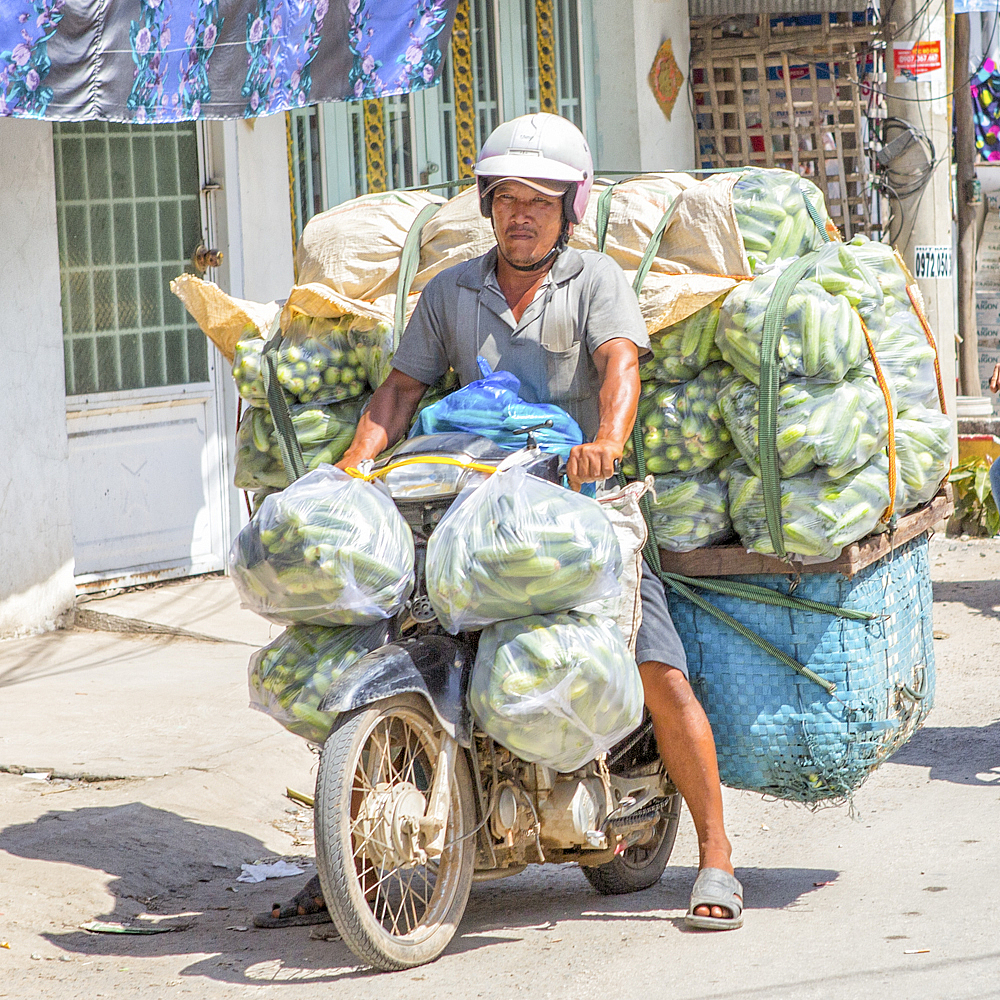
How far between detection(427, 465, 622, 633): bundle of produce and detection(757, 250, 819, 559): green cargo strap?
58cm

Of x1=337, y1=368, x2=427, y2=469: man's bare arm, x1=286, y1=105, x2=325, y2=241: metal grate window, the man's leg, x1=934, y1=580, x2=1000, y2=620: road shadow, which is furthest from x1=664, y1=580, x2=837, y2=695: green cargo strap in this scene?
x1=286, y1=105, x2=325, y2=241: metal grate window

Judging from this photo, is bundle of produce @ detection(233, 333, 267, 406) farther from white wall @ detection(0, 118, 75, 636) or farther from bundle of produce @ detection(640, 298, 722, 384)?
white wall @ detection(0, 118, 75, 636)

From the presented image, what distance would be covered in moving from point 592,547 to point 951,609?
5.30m

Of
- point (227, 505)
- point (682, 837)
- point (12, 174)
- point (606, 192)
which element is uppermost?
point (12, 174)

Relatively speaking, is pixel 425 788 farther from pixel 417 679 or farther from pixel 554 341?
pixel 554 341

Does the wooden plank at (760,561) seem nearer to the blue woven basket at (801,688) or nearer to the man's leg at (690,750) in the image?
the blue woven basket at (801,688)

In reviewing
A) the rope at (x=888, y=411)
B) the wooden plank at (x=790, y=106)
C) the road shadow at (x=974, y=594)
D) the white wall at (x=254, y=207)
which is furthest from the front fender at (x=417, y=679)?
the wooden plank at (x=790, y=106)

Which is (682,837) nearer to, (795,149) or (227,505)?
(227,505)

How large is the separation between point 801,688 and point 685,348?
3.12 feet

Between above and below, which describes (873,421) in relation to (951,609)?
above

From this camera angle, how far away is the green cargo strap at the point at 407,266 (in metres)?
4.18

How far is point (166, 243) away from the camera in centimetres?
779

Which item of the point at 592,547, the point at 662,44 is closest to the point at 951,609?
the point at 662,44

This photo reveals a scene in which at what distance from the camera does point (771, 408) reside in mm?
3820
